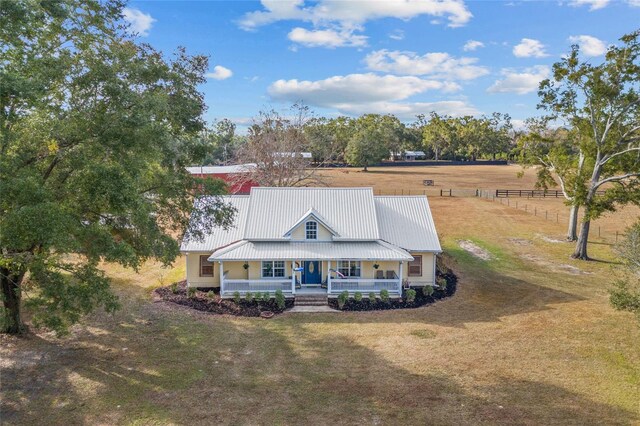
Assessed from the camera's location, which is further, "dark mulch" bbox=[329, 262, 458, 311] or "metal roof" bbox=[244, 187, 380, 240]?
"metal roof" bbox=[244, 187, 380, 240]

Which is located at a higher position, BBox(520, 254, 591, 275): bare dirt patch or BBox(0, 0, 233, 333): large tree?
BBox(0, 0, 233, 333): large tree

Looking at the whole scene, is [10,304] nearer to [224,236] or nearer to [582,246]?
[224,236]

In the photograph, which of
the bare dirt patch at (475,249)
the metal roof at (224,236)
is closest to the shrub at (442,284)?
the bare dirt patch at (475,249)

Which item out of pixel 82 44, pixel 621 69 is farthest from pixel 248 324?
pixel 621 69

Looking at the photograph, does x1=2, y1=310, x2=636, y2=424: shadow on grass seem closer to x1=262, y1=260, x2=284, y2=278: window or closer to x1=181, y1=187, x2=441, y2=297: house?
x1=181, y1=187, x2=441, y2=297: house

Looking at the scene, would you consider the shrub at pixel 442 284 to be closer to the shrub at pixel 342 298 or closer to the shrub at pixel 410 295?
the shrub at pixel 410 295

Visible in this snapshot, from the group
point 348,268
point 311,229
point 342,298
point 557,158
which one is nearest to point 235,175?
point 311,229

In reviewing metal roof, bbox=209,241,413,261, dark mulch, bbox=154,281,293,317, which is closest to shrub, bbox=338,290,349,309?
metal roof, bbox=209,241,413,261
